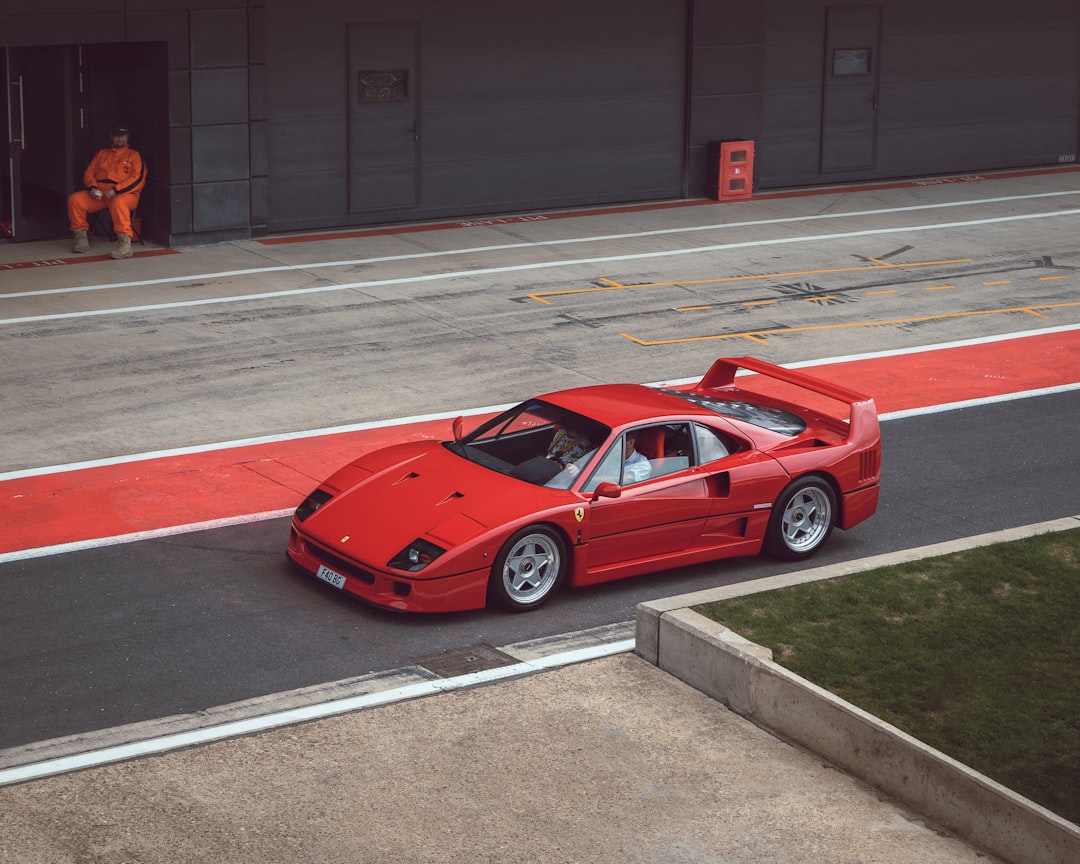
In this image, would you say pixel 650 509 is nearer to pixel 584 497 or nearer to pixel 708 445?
pixel 584 497

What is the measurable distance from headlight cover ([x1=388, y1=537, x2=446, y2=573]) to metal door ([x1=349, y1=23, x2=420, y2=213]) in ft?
45.4

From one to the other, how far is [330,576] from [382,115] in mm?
13940

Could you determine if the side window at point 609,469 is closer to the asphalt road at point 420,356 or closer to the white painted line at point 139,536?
the asphalt road at point 420,356

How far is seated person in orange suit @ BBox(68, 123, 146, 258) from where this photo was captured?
2134cm

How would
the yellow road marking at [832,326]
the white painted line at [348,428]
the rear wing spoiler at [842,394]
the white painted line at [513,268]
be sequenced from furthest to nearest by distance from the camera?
the white painted line at [513,268] < the yellow road marking at [832,326] < the white painted line at [348,428] < the rear wing spoiler at [842,394]

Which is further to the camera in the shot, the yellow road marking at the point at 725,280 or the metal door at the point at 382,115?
the metal door at the point at 382,115

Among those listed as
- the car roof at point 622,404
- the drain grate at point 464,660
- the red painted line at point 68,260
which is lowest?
the drain grate at point 464,660

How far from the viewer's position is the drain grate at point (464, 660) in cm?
1001

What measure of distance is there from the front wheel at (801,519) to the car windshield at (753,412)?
1.48 feet

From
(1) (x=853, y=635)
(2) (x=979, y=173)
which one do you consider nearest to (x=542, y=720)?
(1) (x=853, y=635)

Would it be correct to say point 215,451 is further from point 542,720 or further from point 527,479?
point 542,720

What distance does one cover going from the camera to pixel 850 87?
27.9 m

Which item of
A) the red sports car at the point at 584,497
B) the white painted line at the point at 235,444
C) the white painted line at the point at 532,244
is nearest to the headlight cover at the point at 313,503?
the red sports car at the point at 584,497

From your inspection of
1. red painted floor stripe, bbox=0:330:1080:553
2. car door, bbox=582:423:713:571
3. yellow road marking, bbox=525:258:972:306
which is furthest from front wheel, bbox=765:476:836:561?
yellow road marking, bbox=525:258:972:306
